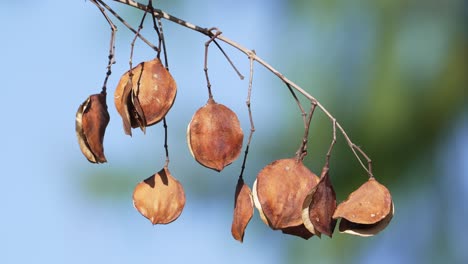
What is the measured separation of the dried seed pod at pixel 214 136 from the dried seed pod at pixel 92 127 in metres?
0.07

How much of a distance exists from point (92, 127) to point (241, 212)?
134mm

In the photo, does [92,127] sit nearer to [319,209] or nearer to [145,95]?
[145,95]

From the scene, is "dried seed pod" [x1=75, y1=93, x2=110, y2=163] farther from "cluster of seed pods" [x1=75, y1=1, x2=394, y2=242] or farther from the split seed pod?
the split seed pod

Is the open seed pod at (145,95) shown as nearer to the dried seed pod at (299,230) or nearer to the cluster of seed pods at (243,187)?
the cluster of seed pods at (243,187)

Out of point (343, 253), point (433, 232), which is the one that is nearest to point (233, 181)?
point (343, 253)

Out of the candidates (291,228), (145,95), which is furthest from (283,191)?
(145,95)

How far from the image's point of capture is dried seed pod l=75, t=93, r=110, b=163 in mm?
904

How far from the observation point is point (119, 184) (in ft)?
9.23

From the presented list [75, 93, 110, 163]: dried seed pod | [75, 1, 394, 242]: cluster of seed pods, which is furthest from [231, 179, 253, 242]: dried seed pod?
[75, 93, 110, 163]: dried seed pod

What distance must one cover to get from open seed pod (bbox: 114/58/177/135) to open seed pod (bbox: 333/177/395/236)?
0.52ft

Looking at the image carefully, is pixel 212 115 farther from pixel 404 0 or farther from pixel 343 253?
pixel 404 0

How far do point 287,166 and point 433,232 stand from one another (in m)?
1.68

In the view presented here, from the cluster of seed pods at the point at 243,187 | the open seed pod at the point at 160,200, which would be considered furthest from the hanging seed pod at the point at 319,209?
the open seed pod at the point at 160,200

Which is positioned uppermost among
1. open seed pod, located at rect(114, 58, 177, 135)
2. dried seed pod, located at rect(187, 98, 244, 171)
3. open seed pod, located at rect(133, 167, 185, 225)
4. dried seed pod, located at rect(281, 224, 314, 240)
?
open seed pod, located at rect(114, 58, 177, 135)
